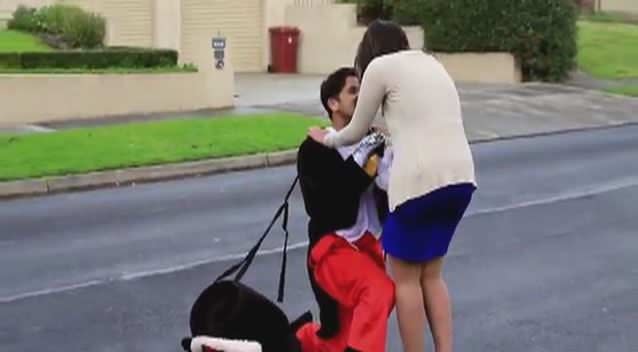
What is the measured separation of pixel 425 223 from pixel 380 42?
875 mm

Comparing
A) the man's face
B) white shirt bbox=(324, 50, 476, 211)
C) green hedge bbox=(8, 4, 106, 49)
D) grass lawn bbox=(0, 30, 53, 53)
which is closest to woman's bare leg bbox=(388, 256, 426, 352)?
white shirt bbox=(324, 50, 476, 211)

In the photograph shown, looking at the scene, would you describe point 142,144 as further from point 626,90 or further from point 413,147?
point 626,90

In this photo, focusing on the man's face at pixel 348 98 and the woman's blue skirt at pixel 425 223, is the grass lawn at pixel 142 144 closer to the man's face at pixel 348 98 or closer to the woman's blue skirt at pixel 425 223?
the man's face at pixel 348 98

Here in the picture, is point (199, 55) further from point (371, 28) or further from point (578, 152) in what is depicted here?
point (371, 28)

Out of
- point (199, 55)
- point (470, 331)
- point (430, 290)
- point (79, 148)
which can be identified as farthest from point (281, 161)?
point (430, 290)

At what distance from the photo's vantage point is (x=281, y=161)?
1545 centimetres

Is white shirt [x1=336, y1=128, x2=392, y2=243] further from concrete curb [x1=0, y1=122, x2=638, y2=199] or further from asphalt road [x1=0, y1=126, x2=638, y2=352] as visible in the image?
concrete curb [x1=0, y1=122, x2=638, y2=199]

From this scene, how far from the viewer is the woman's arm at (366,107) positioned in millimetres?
5426

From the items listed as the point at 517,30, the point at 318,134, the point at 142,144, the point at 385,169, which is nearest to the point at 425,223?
the point at 385,169

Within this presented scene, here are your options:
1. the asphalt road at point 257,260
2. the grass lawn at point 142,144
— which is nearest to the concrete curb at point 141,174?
the grass lawn at point 142,144

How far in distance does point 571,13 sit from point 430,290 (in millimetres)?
22201

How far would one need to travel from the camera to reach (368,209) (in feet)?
18.7

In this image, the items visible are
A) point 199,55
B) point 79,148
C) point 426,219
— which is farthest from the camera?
point 199,55

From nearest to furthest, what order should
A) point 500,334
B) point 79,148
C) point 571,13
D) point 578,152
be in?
point 500,334
point 79,148
point 578,152
point 571,13
